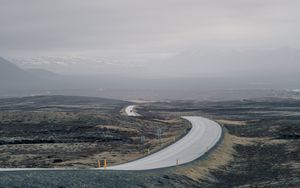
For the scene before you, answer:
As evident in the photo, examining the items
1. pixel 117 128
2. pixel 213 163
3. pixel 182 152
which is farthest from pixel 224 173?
pixel 117 128

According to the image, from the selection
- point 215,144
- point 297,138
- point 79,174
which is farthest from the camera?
point 297,138

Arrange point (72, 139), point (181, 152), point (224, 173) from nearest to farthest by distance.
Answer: point (224, 173)
point (181, 152)
point (72, 139)

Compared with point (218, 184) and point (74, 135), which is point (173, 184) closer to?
point (218, 184)

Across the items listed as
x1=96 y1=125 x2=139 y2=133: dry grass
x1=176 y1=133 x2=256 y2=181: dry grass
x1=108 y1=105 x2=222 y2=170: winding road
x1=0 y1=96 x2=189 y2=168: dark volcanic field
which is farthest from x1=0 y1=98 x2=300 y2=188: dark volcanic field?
x1=96 y1=125 x2=139 y2=133: dry grass

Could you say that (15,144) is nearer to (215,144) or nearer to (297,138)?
(215,144)

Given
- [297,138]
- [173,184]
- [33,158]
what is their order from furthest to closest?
[297,138] < [33,158] < [173,184]

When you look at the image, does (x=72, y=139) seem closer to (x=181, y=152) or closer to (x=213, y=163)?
(x=181, y=152)

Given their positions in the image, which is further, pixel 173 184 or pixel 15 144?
pixel 15 144

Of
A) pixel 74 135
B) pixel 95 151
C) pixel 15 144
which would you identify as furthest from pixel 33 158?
pixel 74 135
